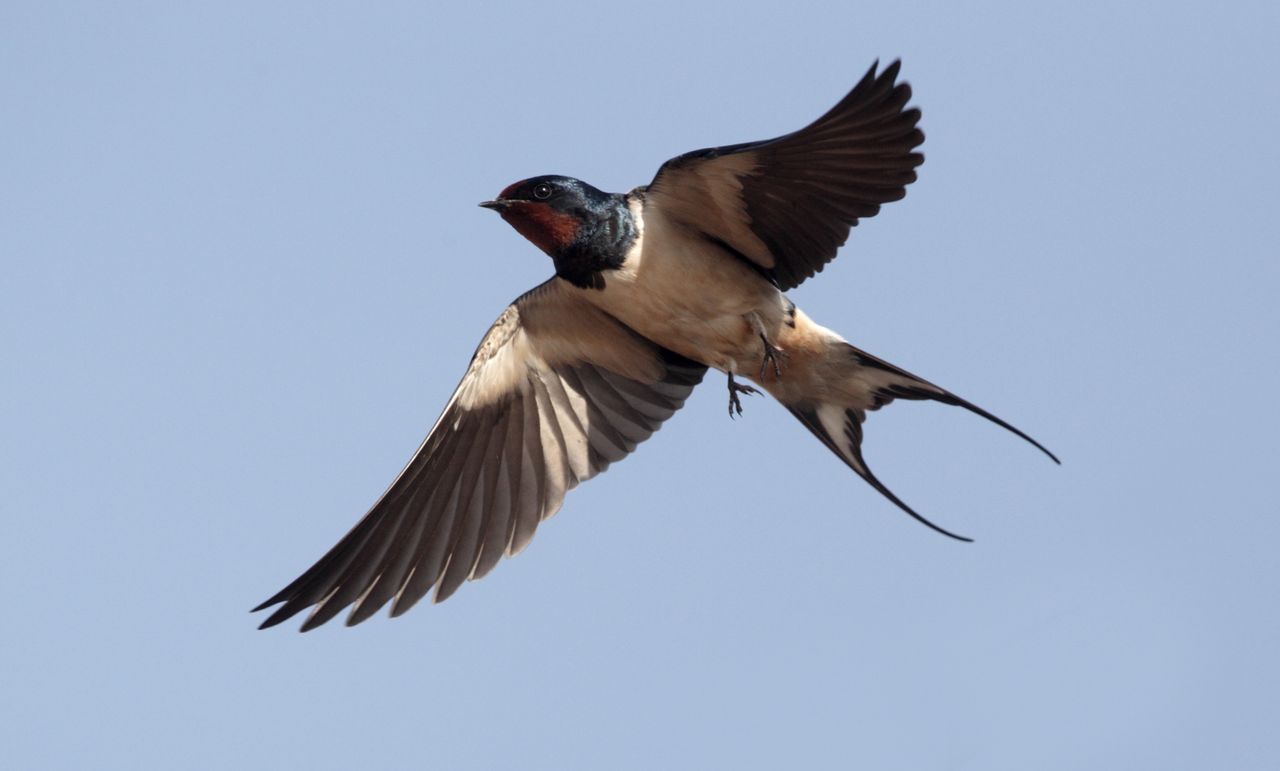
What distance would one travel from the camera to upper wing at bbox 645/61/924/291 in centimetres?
519

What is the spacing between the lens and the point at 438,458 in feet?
21.1

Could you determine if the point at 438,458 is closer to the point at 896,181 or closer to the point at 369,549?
the point at 369,549

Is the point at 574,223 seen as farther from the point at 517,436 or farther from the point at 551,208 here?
the point at 517,436

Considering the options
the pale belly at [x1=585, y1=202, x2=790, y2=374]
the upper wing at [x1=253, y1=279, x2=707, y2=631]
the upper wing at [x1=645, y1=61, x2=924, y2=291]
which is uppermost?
the upper wing at [x1=645, y1=61, x2=924, y2=291]

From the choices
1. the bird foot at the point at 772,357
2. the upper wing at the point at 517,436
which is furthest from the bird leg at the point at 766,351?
the upper wing at the point at 517,436

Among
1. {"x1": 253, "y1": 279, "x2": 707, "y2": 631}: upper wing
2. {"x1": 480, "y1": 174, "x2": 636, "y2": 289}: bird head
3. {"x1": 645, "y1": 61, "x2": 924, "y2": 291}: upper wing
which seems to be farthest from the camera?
{"x1": 253, "y1": 279, "x2": 707, "y2": 631}: upper wing

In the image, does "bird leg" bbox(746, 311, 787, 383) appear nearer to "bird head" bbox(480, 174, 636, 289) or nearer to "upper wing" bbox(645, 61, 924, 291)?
"upper wing" bbox(645, 61, 924, 291)

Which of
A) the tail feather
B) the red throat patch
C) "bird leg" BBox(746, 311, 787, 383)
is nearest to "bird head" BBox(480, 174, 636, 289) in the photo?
the red throat patch

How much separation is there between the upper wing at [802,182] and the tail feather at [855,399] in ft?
1.19

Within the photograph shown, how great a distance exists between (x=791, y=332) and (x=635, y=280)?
1.91 ft

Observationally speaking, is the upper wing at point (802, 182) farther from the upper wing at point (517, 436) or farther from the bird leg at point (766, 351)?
the upper wing at point (517, 436)

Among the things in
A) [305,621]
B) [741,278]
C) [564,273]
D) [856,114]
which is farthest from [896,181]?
[305,621]

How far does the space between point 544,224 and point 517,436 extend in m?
0.97

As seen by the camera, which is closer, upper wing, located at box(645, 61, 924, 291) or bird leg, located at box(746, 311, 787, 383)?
upper wing, located at box(645, 61, 924, 291)
